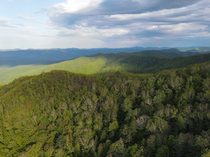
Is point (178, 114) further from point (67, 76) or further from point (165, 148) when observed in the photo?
point (67, 76)

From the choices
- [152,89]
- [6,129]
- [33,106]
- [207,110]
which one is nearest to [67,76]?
[33,106]

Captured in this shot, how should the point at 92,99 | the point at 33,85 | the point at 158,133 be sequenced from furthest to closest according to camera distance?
1. the point at 33,85
2. the point at 92,99
3. the point at 158,133

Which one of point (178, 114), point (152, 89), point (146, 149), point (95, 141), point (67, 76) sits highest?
point (67, 76)

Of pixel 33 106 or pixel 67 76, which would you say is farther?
pixel 67 76

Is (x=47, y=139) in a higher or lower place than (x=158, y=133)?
lower

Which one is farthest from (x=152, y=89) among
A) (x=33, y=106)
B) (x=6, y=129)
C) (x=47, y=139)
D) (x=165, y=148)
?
(x=6, y=129)

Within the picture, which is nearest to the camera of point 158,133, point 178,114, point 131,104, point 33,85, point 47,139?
point 158,133
